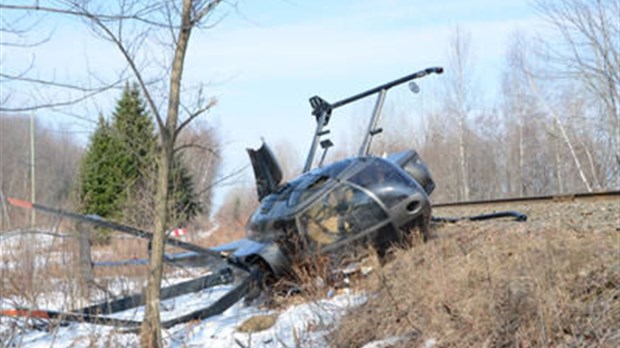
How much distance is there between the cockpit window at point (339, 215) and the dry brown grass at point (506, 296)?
35.6 inches

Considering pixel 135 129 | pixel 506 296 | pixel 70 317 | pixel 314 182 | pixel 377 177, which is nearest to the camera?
pixel 506 296

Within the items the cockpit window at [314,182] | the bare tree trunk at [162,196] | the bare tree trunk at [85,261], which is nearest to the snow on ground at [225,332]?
the bare tree trunk at [162,196]

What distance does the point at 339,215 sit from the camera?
749 centimetres

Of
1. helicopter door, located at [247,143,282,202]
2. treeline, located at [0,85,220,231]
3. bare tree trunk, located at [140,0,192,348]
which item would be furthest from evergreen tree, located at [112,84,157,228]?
helicopter door, located at [247,143,282,202]

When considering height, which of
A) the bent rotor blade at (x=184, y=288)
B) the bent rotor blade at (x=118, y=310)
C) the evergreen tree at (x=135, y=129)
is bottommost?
the bent rotor blade at (x=184, y=288)

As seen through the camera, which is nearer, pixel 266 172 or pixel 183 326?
pixel 183 326

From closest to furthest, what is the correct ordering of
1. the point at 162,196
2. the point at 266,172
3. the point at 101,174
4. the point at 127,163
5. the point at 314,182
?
the point at 162,196 → the point at 314,182 → the point at 266,172 → the point at 127,163 → the point at 101,174

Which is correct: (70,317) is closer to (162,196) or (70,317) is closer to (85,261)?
(162,196)

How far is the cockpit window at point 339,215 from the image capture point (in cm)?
740

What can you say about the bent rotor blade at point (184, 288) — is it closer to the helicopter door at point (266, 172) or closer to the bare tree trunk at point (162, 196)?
the helicopter door at point (266, 172)

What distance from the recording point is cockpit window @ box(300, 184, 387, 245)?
24.3 feet

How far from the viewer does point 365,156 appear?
8117 mm

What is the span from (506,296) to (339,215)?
10.5 feet

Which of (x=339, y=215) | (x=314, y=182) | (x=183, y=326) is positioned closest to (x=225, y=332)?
(x=183, y=326)
